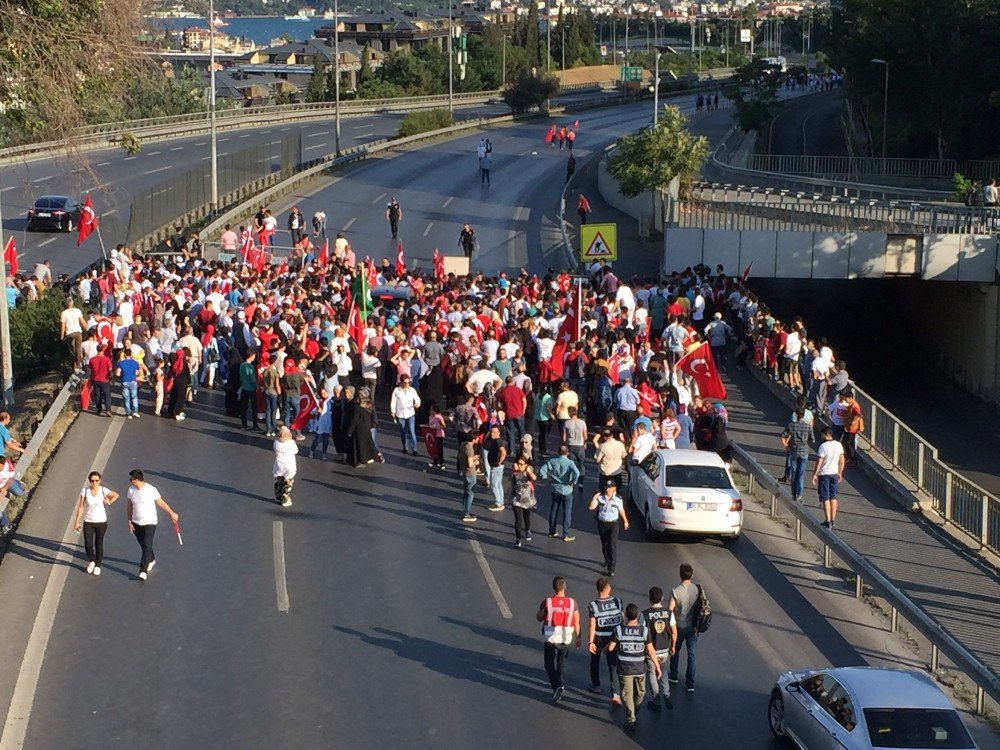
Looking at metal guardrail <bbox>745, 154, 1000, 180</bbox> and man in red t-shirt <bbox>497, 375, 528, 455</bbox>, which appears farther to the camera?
metal guardrail <bbox>745, 154, 1000, 180</bbox>

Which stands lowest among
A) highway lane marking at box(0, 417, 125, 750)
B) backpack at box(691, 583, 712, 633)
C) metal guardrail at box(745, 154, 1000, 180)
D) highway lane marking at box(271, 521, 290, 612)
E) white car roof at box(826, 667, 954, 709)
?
highway lane marking at box(271, 521, 290, 612)

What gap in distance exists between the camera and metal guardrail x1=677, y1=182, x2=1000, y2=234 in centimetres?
4159

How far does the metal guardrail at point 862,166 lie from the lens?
68062 millimetres

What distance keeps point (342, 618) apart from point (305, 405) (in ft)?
23.8

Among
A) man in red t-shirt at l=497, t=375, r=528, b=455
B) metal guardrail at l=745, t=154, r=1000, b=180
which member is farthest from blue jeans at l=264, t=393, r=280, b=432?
metal guardrail at l=745, t=154, r=1000, b=180

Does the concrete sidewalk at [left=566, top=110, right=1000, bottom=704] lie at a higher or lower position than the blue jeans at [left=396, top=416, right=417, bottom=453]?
lower

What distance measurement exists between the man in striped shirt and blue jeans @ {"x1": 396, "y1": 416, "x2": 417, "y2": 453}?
9011mm

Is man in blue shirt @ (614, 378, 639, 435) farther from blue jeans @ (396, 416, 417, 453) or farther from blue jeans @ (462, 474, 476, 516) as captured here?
blue jeans @ (462, 474, 476, 516)

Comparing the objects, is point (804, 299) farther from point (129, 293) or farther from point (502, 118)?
point (502, 118)

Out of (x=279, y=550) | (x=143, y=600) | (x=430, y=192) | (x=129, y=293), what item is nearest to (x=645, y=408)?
(x=279, y=550)

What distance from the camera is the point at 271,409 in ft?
79.6

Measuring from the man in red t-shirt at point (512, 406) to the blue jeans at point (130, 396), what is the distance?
6.17 m

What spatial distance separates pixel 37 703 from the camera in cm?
1439

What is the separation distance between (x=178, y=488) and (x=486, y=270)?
945 inches
